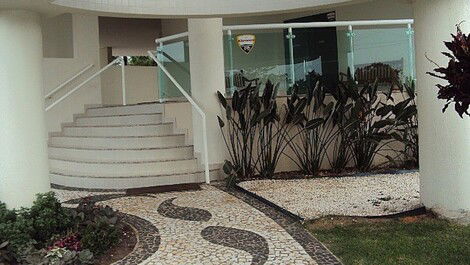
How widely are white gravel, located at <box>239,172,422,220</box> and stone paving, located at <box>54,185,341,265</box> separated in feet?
1.25

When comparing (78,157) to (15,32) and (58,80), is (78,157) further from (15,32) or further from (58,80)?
(15,32)

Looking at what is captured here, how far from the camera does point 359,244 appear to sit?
4824 millimetres

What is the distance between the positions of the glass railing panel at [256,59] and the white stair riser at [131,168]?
163 cm

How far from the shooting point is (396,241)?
4.89 metres

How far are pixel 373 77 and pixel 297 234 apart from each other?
5214mm

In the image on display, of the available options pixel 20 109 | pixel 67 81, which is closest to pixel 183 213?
pixel 20 109

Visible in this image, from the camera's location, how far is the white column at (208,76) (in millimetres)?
8836

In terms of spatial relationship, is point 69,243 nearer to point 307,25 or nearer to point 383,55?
point 307,25

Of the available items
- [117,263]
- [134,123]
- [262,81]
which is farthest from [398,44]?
[117,263]

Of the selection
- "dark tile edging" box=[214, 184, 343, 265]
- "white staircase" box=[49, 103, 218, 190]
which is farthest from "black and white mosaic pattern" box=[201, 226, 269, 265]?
"white staircase" box=[49, 103, 218, 190]

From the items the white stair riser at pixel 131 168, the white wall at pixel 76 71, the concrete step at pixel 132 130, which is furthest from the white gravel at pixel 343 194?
the white wall at pixel 76 71

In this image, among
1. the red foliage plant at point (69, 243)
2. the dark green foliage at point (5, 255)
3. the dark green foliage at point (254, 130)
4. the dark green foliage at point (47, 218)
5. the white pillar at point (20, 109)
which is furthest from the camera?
the dark green foliage at point (254, 130)

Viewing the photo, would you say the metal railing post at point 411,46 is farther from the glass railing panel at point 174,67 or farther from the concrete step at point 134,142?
the concrete step at point 134,142

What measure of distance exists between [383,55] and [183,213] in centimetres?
559
